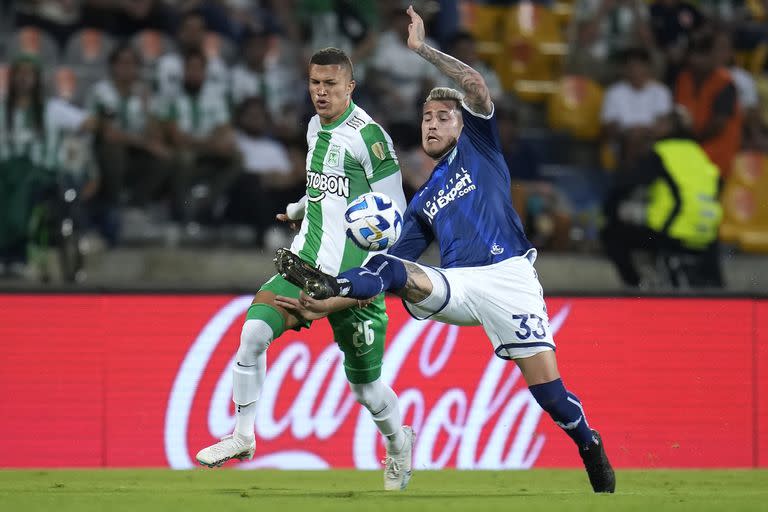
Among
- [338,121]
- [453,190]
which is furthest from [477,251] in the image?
[338,121]

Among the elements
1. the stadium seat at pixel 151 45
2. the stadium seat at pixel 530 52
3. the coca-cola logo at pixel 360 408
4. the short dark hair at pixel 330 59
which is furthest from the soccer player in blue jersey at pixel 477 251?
the stadium seat at pixel 530 52

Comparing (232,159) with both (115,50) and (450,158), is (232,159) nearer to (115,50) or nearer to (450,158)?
(115,50)

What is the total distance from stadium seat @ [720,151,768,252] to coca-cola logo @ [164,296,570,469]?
4.49 meters

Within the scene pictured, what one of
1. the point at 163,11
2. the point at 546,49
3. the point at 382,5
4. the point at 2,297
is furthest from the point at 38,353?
the point at 546,49

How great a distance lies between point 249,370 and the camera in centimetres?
722

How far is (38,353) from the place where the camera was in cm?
927

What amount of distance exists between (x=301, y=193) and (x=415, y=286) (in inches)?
215

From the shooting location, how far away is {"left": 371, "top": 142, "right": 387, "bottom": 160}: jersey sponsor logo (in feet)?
24.2

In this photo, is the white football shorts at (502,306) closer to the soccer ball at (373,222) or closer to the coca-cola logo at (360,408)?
the soccer ball at (373,222)

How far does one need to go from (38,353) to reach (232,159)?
3.53m

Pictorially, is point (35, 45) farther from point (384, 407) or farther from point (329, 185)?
point (384, 407)

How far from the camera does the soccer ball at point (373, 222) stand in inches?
262

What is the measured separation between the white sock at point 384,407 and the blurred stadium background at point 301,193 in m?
1.57

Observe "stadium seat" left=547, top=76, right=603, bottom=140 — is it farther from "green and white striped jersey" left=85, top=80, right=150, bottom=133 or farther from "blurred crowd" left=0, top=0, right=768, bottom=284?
"green and white striped jersey" left=85, top=80, right=150, bottom=133
